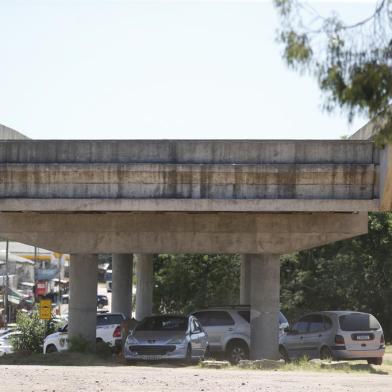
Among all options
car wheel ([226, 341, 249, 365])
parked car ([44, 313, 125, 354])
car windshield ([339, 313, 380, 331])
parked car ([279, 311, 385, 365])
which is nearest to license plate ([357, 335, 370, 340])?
parked car ([279, 311, 385, 365])

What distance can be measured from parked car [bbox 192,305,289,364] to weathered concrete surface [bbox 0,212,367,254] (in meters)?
2.71

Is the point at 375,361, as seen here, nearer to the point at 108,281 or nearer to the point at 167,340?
the point at 167,340

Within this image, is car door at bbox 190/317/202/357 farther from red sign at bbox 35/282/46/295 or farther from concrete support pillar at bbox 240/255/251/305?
red sign at bbox 35/282/46/295

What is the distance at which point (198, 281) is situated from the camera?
4981 centimetres

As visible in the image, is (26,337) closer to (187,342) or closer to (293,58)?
(187,342)

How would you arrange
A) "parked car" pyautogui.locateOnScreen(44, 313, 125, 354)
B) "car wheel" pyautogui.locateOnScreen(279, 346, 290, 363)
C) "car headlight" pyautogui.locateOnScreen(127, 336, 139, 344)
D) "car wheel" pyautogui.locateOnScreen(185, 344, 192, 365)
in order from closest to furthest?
1. "car wheel" pyautogui.locateOnScreen(185, 344, 192, 365)
2. "car headlight" pyautogui.locateOnScreen(127, 336, 139, 344)
3. "car wheel" pyautogui.locateOnScreen(279, 346, 290, 363)
4. "parked car" pyautogui.locateOnScreen(44, 313, 125, 354)

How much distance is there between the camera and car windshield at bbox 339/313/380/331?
2595cm

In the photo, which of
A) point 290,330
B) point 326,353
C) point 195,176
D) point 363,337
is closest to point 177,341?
point 195,176

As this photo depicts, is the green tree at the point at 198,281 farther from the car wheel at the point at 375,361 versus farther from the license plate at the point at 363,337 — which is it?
the license plate at the point at 363,337

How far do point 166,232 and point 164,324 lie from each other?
291cm

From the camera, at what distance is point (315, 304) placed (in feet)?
152

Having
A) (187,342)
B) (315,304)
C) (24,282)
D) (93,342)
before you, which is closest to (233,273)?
(315,304)

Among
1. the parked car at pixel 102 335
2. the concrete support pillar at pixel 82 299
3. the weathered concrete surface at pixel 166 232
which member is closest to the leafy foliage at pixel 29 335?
the parked car at pixel 102 335

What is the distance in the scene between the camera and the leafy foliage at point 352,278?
43.3 metres
